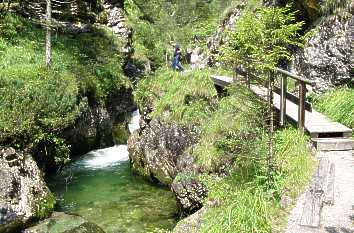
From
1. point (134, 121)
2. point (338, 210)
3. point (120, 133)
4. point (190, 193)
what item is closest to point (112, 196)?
point (190, 193)

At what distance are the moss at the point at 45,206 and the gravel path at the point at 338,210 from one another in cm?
903

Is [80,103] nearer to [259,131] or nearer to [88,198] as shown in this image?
[88,198]

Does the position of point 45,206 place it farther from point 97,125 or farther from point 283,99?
point 97,125

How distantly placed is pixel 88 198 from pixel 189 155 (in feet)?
16.9

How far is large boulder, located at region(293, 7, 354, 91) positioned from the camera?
50.9 ft

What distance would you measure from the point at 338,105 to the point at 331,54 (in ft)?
10.4

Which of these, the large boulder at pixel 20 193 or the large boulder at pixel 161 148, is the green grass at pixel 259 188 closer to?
the large boulder at pixel 161 148

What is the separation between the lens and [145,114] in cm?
1959

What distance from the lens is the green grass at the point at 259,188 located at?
299 inches

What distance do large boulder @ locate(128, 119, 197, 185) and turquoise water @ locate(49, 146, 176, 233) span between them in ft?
1.77

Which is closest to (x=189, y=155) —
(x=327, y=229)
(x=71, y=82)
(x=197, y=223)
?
(x=197, y=223)

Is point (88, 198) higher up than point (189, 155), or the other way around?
point (189, 155)

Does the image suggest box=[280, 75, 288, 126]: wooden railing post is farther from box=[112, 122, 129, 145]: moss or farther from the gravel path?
box=[112, 122, 129, 145]: moss

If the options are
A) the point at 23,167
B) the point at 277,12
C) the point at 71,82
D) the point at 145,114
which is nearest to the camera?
the point at 277,12
